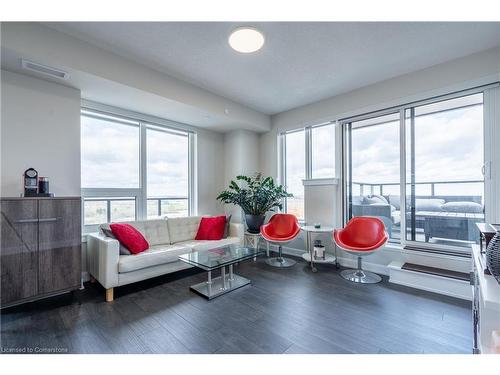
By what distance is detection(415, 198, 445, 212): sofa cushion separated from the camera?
310cm

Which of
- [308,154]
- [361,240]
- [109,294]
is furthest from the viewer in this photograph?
[308,154]

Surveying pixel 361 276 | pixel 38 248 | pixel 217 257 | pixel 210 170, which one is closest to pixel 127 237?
Answer: pixel 38 248

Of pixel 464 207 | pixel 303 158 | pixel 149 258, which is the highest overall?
pixel 303 158

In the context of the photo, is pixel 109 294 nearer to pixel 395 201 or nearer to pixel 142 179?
pixel 142 179

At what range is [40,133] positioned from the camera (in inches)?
104

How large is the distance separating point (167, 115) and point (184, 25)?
6.09ft

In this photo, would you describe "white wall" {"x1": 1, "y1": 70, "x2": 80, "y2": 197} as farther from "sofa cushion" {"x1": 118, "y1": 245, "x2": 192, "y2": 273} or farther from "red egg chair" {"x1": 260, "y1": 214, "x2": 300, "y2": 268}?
"red egg chair" {"x1": 260, "y1": 214, "x2": 300, "y2": 268}

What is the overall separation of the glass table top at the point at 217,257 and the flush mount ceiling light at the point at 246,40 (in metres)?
2.43

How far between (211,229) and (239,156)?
1.70 metres

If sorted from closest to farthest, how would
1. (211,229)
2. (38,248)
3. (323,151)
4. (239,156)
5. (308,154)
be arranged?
(38,248) < (211,229) < (323,151) < (308,154) < (239,156)

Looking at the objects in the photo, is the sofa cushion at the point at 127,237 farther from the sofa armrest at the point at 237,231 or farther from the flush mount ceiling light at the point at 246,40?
the flush mount ceiling light at the point at 246,40

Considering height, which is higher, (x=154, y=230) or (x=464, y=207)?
(x=464, y=207)

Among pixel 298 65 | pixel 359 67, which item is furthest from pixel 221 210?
pixel 359 67

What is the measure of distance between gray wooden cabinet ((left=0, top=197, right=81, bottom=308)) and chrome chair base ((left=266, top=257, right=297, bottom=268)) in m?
2.69
